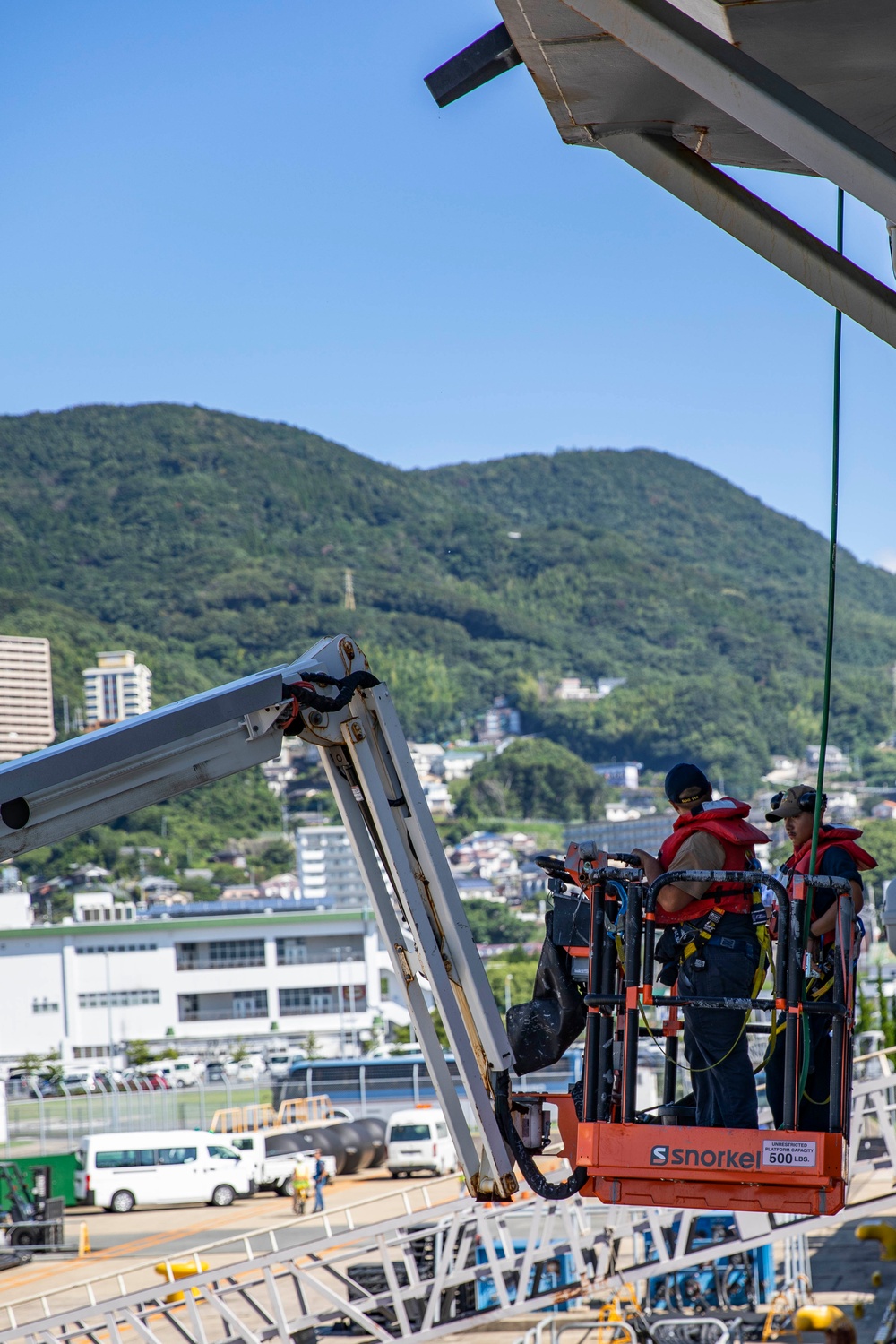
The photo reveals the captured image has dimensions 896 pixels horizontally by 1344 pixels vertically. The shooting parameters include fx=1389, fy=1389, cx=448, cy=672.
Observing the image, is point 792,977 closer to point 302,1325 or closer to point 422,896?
point 422,896

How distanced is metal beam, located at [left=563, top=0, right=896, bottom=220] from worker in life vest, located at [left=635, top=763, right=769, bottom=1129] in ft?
10.2

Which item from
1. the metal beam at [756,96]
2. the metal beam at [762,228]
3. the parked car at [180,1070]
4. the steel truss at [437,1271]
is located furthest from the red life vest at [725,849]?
the parked car at [180,1070]

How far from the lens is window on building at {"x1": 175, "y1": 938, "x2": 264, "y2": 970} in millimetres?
102688

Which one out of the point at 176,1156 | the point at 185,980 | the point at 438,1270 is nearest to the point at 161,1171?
the point at 176,1156

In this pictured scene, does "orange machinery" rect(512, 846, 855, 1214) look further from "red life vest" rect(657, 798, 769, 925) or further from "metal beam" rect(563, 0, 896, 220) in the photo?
"metal beam" rect(563, 0, 896, 220)

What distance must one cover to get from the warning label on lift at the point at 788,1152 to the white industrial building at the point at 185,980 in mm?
96259

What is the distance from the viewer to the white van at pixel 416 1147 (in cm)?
4309

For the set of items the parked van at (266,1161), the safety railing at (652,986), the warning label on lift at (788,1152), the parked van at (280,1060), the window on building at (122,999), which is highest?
the safety railing at (652,986)

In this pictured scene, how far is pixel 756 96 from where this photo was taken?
3.73 metres

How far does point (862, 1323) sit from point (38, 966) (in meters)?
92.0

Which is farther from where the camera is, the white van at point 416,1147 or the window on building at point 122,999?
the window on building at point 122,999

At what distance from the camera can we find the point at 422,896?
21.4ft

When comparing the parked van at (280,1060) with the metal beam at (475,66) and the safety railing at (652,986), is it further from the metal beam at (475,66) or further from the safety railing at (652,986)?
the metal beam at (475,66)

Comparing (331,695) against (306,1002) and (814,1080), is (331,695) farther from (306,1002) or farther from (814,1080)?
(306,1002)
